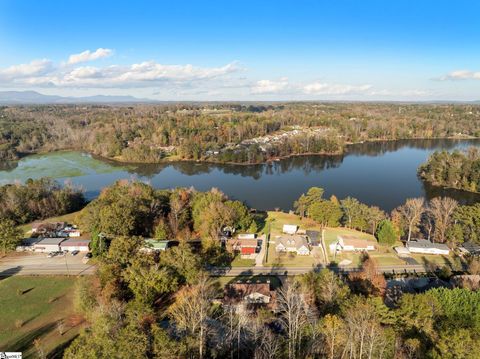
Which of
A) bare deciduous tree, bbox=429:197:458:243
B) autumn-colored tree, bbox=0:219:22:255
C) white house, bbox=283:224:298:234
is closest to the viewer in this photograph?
autumn-colored tree, bbox=0:219:22:255

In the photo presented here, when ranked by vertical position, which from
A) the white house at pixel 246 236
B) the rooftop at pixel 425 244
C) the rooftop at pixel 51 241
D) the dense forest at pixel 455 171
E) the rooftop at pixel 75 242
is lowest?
the rooftop at pixel 425 244

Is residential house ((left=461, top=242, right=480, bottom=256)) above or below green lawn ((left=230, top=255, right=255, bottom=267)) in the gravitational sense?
above

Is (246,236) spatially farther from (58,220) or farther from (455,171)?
(455,171)

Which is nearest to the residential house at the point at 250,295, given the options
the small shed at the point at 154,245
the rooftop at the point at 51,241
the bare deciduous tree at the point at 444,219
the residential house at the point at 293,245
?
the residential house at the point at 293,245

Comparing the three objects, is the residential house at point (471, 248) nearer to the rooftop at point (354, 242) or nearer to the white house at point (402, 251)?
the white house at point (402, 251)

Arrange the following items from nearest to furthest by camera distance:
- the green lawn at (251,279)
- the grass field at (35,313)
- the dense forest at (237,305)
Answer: the dense forest at (237,305) → the grass field at (35,313) → the green lawn at (251,279)

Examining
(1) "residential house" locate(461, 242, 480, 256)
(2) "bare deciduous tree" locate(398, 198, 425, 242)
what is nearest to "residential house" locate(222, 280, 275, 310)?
(2) "bare deciduous tree" locate(398, 198, 425, 242)

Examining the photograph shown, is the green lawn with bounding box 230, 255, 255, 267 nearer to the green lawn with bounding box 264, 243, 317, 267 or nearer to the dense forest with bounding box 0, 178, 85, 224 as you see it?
the green lawn with bounding box 264, 243, 317, 267
